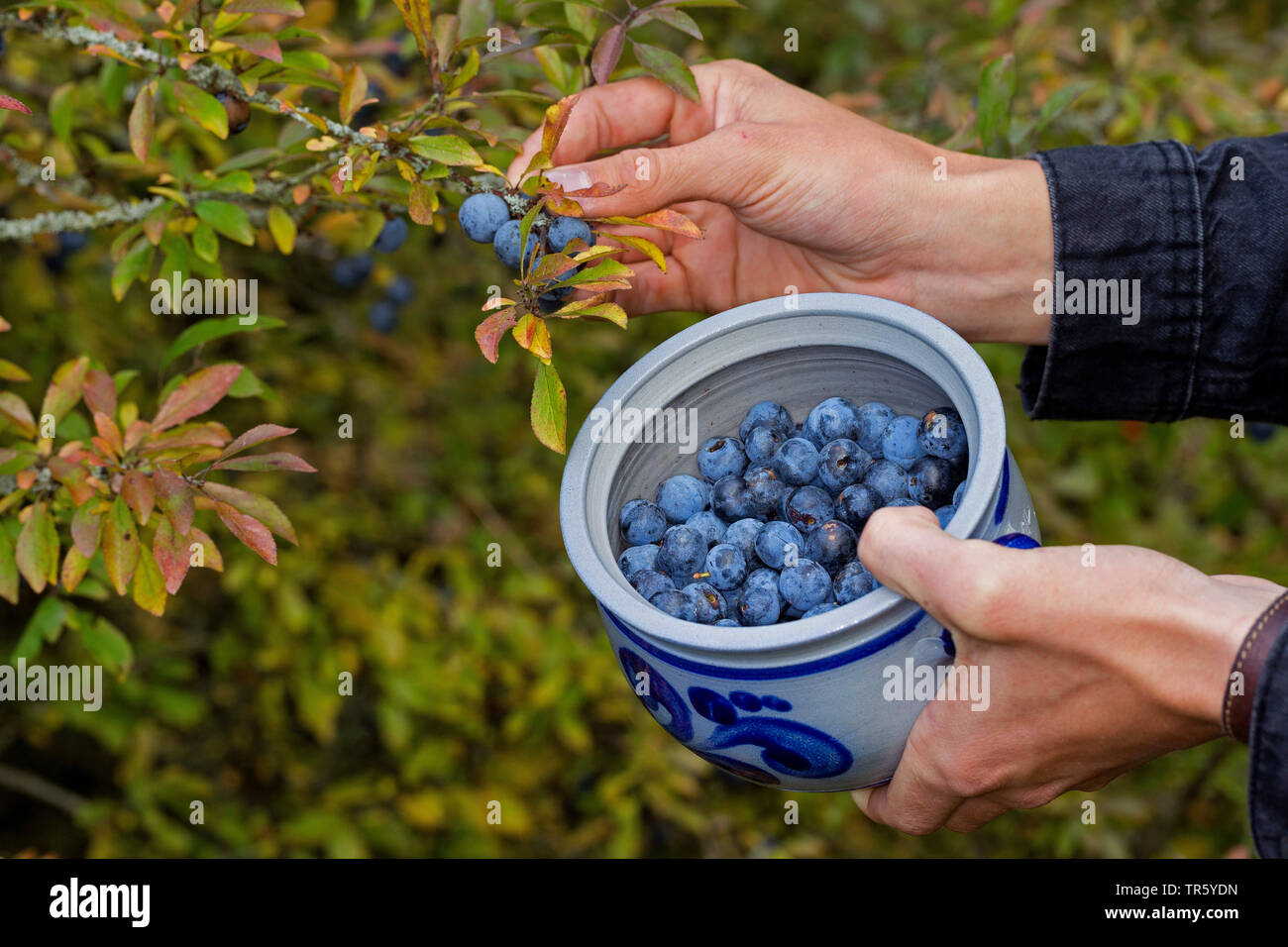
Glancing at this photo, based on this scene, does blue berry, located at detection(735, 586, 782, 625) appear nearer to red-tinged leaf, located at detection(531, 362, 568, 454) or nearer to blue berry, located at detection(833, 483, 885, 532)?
blue berry, located at detection(833, 483, 885, 532)

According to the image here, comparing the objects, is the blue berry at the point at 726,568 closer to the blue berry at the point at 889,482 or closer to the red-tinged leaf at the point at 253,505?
the blue berry at the point at 889,482

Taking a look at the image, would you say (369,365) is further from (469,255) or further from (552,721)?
(552,721)

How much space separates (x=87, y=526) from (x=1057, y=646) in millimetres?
810

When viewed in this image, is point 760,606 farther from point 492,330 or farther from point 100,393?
point 100,393

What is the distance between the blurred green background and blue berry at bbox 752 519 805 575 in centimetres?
72

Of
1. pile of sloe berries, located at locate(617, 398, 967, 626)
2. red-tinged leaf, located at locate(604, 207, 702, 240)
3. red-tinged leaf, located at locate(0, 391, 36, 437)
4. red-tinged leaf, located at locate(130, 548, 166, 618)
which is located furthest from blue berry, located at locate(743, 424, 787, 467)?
red-tinged leaf, located at locate(0, 391, 36, 437)

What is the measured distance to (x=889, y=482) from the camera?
102cm

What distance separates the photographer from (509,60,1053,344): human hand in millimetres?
1170

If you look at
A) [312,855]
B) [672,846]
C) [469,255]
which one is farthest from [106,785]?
[469,255]

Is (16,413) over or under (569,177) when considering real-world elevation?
under

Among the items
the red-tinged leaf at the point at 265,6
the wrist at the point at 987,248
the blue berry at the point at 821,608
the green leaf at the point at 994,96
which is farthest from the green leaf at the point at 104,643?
the green leaf at the point at 994,96

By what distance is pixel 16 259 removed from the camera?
183 cm

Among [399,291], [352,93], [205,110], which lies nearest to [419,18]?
[352,93]

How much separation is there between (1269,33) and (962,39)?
70.9 inches
